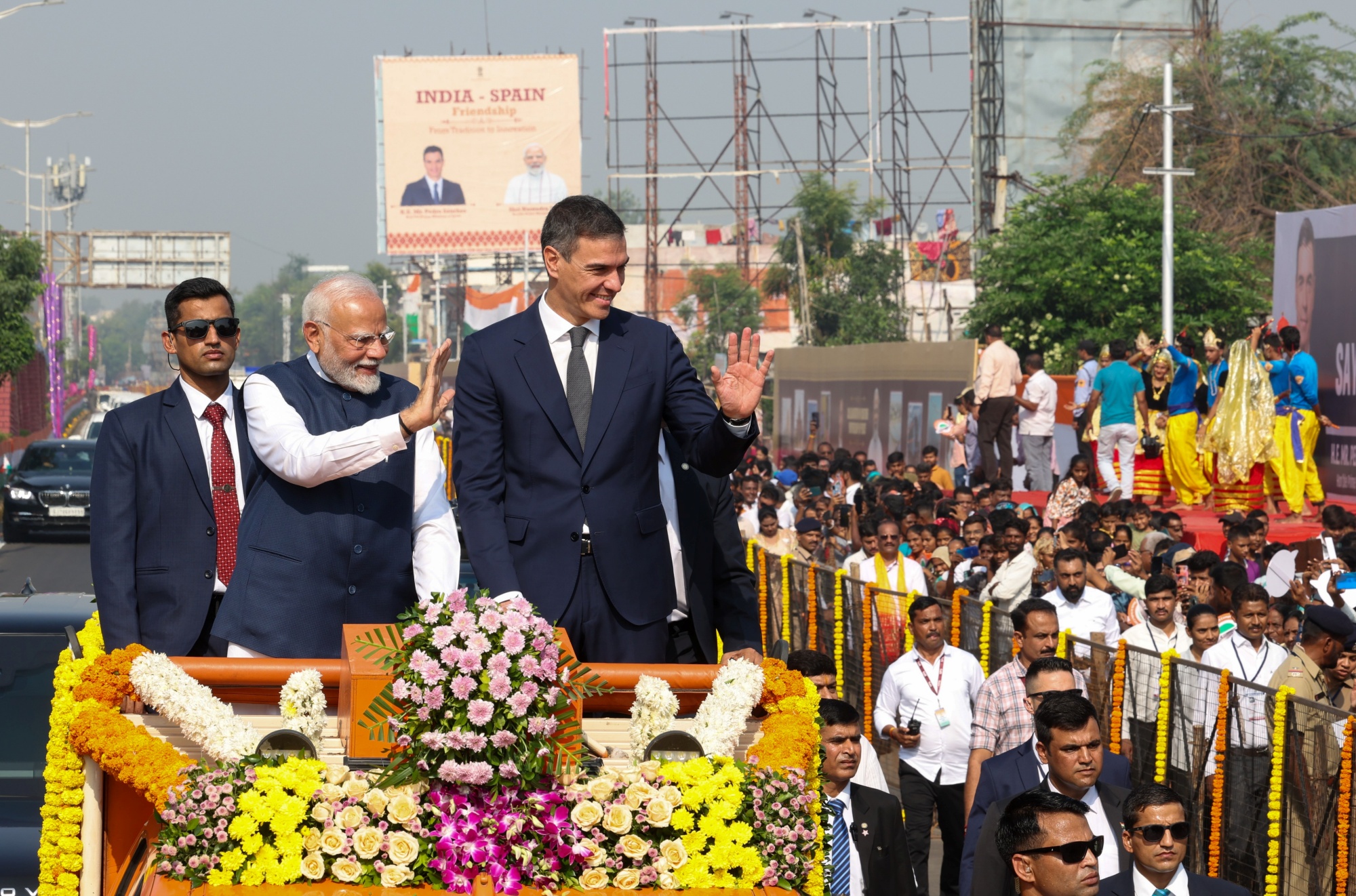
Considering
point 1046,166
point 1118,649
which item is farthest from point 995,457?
point 1046,166

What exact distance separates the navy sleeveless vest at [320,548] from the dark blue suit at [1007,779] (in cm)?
254

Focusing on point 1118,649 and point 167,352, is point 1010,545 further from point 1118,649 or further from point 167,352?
point 167,352

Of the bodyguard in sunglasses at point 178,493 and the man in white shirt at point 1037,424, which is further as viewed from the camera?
the man in white shirt at point 1037,424

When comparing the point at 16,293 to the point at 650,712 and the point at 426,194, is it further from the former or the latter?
the point at 650,712

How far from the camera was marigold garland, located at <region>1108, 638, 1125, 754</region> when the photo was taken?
845 cm

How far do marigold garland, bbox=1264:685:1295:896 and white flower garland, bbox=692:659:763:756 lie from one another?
151 inches

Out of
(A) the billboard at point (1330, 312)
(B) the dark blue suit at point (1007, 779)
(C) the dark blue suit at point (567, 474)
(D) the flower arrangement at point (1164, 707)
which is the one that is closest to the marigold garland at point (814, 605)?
(D) the flower arrangement at point (1164, 707)

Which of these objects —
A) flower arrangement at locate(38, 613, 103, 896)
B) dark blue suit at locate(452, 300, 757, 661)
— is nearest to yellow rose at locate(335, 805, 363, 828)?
dark blue suit at locate(452, 300, 757, 661)

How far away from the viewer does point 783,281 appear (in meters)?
64.7

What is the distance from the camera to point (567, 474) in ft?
15.1

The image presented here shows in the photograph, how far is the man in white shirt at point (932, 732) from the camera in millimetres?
8719

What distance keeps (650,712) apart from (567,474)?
74 centimetres

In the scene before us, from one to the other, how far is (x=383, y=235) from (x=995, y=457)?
46.8 meters

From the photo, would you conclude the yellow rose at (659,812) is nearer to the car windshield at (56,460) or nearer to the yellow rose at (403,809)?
the yellow rose at (403,809)
